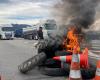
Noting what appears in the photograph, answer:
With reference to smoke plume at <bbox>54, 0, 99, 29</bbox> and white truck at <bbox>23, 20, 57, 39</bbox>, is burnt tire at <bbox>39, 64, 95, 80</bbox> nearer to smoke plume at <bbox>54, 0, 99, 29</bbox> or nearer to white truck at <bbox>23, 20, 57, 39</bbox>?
smoke plume at <bbox>54, 0, 99, 29</bbox>

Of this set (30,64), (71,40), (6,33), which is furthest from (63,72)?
(6,33)

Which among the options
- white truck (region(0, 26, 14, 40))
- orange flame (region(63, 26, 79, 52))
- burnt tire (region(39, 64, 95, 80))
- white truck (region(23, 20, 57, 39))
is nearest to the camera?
burnt tire (region(39, 64, 95, 80))

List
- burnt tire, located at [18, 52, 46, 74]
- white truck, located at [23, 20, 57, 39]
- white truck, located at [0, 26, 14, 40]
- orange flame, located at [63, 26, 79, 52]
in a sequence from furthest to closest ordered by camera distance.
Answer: white truck, located at [0, 26, 14, 40], white truck, located at [23, 20, 57, 39], orange flame, located at [63, 26, 79, 52], burnt tire, located at [18, 52, 46, 74]

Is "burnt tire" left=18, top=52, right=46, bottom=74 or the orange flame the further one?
the orange flame

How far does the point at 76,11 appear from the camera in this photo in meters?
16.0

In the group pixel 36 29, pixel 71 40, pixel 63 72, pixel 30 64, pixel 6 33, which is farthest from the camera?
pixel 6 33

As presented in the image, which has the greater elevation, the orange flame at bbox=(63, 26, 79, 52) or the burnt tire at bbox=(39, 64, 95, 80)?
the orange flame at bbox=(63, 26, 79, 52)

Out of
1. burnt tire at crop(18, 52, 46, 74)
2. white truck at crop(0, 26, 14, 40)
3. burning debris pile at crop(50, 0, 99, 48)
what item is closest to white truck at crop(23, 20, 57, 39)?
white truck at crop(0, 26, 14, 40)

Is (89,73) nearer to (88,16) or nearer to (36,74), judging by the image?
(36,74)

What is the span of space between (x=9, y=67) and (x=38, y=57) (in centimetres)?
204

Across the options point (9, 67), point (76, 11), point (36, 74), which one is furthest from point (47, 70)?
point (76, 11)

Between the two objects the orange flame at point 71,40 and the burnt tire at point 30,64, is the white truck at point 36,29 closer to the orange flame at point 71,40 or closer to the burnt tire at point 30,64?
the orange flame at point 71,40

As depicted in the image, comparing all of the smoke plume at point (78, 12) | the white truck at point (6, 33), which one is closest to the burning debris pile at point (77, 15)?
the smoke plume at point (78, 12)

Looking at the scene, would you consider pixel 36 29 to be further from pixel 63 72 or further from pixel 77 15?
pixel 63 72
